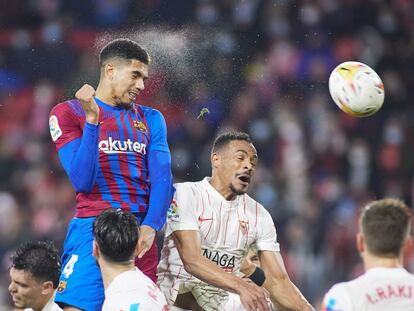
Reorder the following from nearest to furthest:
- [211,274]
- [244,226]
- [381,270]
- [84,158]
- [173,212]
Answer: [381,270]
[84,158]
[211,274]
[173,212]
[244,226]

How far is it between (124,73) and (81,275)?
124 cm

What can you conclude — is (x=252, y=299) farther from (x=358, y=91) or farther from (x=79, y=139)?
(x=358, y=91)

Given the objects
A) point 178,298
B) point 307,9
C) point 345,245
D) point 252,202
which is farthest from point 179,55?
point 307,9

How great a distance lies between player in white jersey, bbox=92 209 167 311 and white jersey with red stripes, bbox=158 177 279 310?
141cm

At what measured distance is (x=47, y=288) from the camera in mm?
4922

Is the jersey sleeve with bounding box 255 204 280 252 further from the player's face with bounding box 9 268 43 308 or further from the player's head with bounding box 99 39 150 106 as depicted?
the player's face with bounding box 9 268 43 308

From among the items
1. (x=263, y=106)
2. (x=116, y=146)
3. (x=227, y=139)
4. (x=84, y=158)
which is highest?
(x=263, y=106)

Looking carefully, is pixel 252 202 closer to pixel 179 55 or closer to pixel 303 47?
pixel 179 55

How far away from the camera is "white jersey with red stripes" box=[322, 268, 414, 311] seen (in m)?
3.77

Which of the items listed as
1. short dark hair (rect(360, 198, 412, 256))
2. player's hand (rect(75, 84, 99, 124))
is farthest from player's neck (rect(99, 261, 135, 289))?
short dark hair (rect(360, 198, 412, 256))

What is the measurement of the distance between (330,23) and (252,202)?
296 inches

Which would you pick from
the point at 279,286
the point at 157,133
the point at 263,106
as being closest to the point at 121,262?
the point at 157,133

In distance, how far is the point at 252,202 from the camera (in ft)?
21.2

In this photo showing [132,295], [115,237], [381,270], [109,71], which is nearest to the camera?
[381,270]
